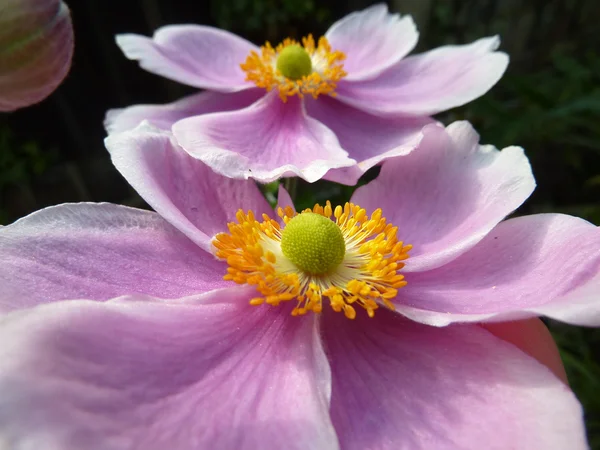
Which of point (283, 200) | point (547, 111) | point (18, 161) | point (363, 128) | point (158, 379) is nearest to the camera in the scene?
point (158, 379)

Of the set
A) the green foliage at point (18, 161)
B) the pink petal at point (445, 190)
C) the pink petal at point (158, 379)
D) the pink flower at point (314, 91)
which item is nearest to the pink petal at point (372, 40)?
the pink flower at point (314, 91)

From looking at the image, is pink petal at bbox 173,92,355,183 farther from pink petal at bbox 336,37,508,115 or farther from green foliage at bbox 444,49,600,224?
green foliage at bbox 444,49,600,224

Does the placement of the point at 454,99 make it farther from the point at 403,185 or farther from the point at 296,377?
the point at 296,377

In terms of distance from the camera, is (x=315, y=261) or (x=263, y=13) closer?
(x=315, y=261)

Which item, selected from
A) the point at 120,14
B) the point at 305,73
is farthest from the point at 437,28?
the point at 305,73

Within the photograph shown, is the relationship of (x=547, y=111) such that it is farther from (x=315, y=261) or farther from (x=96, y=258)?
(x=96, y=258)

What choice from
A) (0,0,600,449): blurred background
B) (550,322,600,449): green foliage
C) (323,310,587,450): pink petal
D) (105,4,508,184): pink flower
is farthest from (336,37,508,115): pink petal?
(0,0,600,449): blurred background

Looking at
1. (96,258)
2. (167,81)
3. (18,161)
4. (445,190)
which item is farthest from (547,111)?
(18,161)
